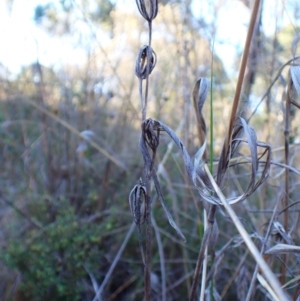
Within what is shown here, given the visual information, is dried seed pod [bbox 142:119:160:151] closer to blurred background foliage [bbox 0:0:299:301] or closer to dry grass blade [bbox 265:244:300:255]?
dry grass blade [bbox 265:244:300:255]

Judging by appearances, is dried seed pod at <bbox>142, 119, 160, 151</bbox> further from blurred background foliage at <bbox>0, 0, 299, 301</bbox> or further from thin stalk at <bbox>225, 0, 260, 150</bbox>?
blurred background foliage at <bbox>0, 0, 299, 301</bbox>

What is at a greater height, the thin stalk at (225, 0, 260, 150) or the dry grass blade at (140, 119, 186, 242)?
the thin stalk at (225, 0, 260, 150)

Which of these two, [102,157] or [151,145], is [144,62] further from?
[102,157]

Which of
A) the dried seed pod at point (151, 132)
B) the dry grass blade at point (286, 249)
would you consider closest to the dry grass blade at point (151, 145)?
the dried seed pod at point (151, 132)

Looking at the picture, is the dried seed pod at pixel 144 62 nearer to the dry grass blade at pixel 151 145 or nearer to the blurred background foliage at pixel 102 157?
the dry grass blade at pixel 151 145

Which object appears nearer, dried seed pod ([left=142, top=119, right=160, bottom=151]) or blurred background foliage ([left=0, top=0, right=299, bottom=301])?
dried seed pod ([left=142, top=119, right=160, bottom=151])

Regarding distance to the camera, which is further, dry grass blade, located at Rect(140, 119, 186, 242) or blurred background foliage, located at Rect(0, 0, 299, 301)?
blurred background foliage, located at Rect(0, 0, 299, 301)

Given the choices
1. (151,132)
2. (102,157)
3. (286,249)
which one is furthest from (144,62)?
(102,157)

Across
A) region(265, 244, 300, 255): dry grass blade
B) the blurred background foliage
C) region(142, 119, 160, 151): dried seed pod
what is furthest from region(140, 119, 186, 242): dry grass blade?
the blurred background foliage
